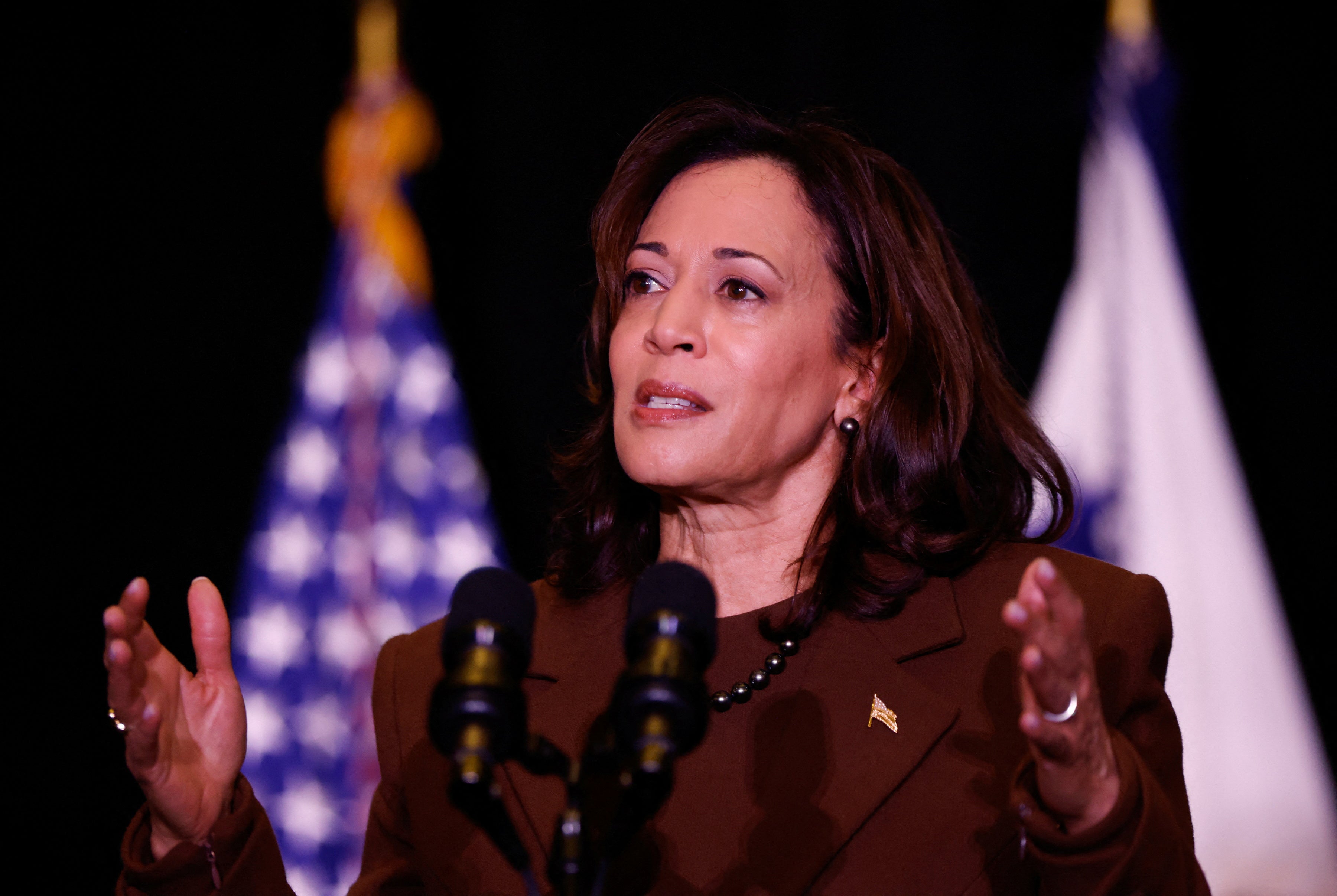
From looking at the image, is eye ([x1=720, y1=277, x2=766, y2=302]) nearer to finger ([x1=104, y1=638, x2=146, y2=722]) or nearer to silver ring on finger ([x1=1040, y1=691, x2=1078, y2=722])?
silver ring on finger ([x1=1040, y1=691, x2=1078, y2=722])

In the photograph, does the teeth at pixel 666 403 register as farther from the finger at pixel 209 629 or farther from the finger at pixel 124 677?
the finger at pixel 124 677

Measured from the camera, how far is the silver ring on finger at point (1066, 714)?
1182 mm

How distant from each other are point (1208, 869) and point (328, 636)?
9.36ft

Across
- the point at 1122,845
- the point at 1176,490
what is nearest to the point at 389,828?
the point at 1122,845

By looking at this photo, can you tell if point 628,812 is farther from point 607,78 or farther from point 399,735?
point 607,78

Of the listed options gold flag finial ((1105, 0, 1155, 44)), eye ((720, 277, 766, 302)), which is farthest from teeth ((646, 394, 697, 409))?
gold flag finial ((1105, 0, 1155, 44))

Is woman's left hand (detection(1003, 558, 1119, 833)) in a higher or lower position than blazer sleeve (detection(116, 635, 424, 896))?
higher

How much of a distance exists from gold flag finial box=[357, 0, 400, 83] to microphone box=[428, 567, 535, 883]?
3266 mm

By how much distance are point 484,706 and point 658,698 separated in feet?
0.52

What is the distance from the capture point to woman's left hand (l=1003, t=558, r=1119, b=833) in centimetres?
114

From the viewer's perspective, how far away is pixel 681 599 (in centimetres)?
111

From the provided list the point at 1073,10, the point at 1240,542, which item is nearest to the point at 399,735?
the point at 1240,542

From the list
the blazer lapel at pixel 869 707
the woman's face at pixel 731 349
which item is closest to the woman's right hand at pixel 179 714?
the woman's face at pixel 731 349

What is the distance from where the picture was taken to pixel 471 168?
3.76m
